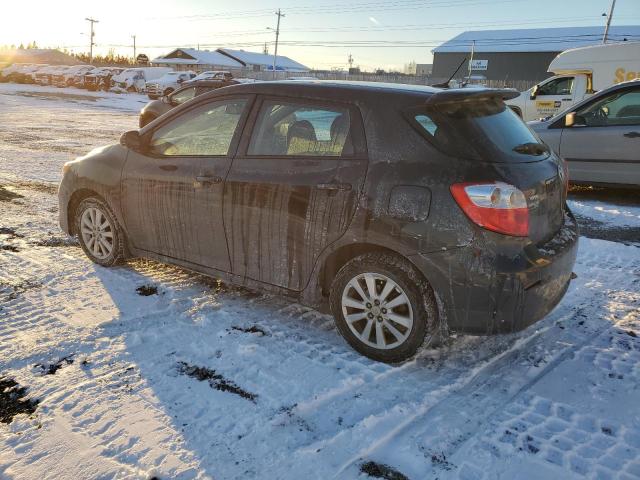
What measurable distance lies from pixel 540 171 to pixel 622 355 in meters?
1.37

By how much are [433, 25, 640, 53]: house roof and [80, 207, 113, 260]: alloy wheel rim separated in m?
54.5

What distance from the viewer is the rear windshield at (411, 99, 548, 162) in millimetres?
3020

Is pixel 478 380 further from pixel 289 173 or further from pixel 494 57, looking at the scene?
pixel 494 57

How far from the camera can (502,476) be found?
2.32 metres

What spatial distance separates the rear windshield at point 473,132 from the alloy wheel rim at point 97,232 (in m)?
2.92

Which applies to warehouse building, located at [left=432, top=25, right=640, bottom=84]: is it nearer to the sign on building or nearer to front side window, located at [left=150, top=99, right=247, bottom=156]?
the sign on building

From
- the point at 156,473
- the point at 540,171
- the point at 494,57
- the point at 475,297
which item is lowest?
the point at 156,473

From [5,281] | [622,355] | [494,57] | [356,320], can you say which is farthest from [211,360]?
[494,57]

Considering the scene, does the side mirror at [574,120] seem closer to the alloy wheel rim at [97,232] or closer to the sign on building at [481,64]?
the alloy wheel rim at [97,232]

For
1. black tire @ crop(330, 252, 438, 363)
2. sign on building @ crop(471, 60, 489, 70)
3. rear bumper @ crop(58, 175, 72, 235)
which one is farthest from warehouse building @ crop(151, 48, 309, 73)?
black tire @ crop(330, 252, 438, 363)

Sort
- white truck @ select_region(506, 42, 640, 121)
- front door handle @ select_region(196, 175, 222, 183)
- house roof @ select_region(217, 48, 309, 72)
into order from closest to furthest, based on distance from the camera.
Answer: front door handle @ select_region(196, 175, 222, 183), white truck @ select_region(506, 42, 640, 121), house roof @ select_region(217, 48, 309, 72)

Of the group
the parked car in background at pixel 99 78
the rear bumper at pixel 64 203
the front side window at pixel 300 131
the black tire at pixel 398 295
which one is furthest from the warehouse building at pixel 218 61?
the black tire at pixel 398 295

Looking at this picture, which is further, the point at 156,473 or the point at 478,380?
the point at 478,380

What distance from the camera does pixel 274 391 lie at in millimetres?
2908
